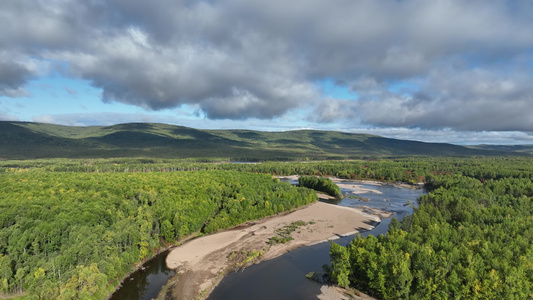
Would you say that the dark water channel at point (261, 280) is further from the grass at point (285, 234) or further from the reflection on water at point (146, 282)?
the grass at point (285, 234)

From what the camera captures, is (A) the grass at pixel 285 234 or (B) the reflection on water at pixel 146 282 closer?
(B) the reflection on water at pixel 146 282

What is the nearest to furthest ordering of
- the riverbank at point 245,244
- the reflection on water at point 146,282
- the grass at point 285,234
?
the reflection on water at point 146,282
the riverbank at point 245,244
the grass at point 285,234

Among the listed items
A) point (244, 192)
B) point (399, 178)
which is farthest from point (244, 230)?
point (399, 178)

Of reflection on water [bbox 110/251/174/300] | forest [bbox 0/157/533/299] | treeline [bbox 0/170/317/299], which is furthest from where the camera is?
reflection on water [bbox 110/251/174/300]

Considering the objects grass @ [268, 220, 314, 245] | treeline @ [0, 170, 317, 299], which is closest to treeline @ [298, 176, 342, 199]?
treeline @ [0, 170, 317, 299]

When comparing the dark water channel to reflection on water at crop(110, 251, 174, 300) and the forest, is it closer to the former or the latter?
reflection on water at crop(110, 251, 174, 300)

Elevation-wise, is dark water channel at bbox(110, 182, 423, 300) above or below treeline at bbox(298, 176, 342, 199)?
below

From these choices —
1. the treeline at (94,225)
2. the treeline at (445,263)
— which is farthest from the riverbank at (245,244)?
the treeline at (445,263)

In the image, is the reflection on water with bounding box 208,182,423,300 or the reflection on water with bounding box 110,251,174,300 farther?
the reflection on water with bounding box 208,182,423,300
